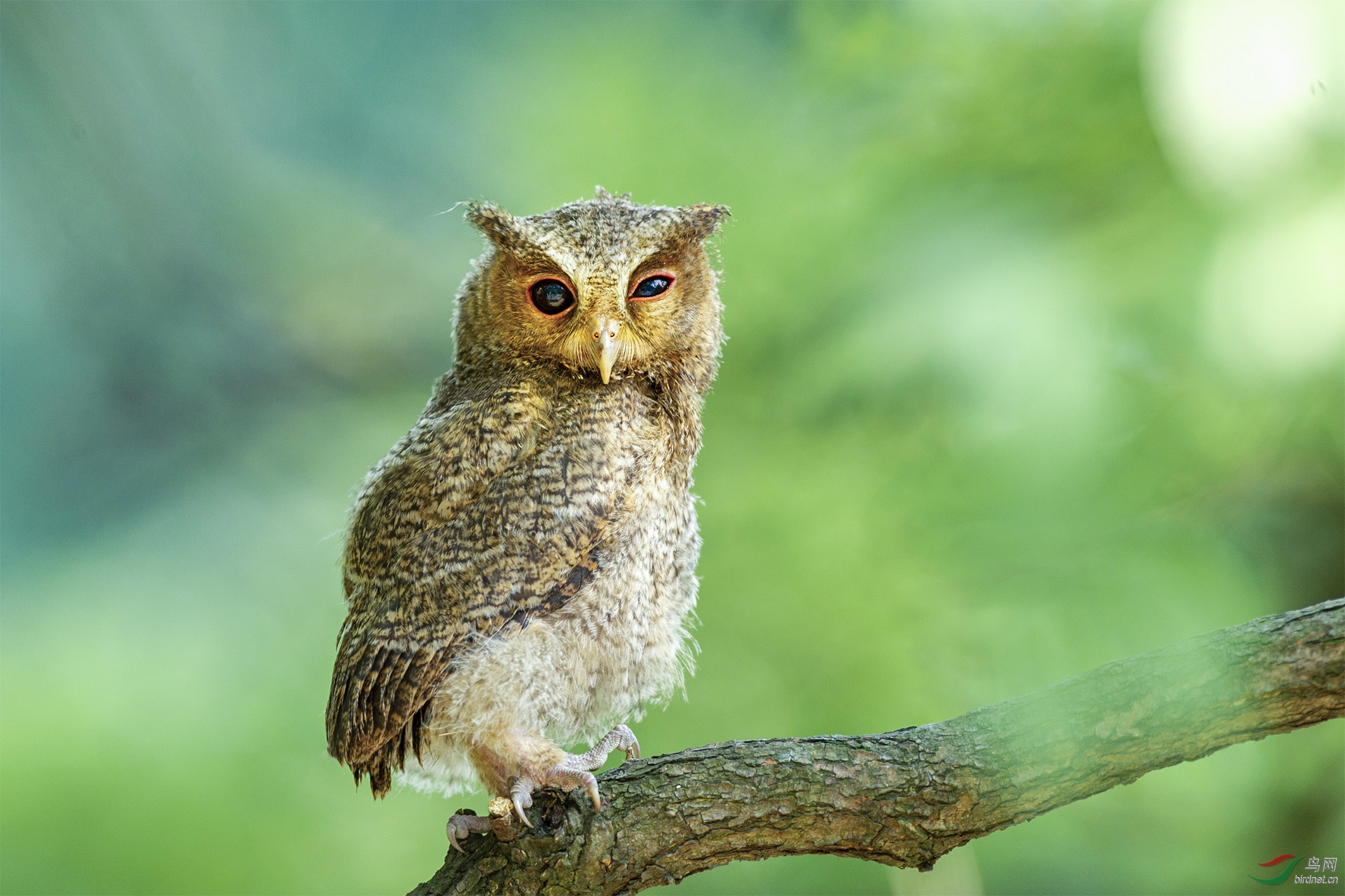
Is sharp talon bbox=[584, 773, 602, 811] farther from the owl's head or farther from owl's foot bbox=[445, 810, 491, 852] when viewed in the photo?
the owl's head

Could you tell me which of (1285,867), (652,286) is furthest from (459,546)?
(1285,867)

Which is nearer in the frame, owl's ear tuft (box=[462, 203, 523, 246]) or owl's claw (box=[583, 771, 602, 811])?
owl's claw (box=[583, 771, 602, 811])

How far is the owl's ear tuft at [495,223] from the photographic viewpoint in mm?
1684

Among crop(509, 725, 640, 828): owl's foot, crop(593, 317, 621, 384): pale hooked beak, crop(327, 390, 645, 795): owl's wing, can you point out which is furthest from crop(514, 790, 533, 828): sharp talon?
crop(593, 317, 621, 384): pale hooked beak

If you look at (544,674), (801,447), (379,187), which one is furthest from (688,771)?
(379,187)

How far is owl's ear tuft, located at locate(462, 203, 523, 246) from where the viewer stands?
5.52ft

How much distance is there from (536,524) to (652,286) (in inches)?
17.5

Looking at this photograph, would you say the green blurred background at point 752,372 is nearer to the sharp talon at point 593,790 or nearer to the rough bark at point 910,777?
the rough bark at point 910,777

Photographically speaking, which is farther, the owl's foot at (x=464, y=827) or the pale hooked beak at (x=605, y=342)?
the pale hooked beak at (x=605, y=342)

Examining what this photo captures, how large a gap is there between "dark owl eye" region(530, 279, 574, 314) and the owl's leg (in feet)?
2.21

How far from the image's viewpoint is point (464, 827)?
58.7 inches

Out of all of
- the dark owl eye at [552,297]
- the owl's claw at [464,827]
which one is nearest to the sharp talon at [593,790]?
the owl's claw at [464,827]

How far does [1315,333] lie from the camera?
209 centimetres

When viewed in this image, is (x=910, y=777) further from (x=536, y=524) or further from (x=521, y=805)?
(x=536, y=524)
